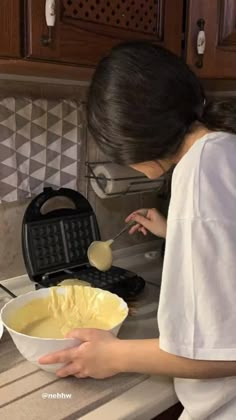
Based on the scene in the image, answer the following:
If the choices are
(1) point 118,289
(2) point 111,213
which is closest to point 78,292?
(1) point 118,289

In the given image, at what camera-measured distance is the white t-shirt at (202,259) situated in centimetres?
63

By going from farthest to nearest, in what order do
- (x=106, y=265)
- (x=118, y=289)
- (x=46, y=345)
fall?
(x=106, y=265) → (x=118, y=289) → (x=46, y=345)

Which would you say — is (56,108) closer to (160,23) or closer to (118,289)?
(160,23)

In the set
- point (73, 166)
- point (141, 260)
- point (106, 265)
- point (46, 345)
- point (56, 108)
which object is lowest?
point (141, 260)

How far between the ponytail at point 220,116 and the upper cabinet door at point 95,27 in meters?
0.26

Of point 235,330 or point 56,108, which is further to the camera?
point 56,108

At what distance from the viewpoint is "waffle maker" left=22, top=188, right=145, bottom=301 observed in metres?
1.12

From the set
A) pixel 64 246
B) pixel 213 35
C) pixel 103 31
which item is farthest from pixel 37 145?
pixel 213 35

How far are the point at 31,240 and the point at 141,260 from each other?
450mm

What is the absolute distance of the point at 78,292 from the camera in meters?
0.97

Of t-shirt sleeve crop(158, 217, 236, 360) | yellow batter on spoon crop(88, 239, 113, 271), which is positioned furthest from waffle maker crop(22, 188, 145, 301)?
t-shirt sleeve crop(158, 217, 236, 360)

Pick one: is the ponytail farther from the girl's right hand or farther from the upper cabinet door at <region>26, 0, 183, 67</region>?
the girl's right hand

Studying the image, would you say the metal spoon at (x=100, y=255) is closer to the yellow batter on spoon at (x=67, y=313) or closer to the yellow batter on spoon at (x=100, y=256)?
the yellow batter on spoon at (x=100, y=256)

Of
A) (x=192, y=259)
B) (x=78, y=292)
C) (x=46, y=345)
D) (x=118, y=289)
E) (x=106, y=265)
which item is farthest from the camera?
(x=106, y=265)
